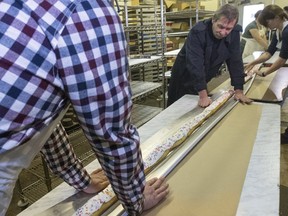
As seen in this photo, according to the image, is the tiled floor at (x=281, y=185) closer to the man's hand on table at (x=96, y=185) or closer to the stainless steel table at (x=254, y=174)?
the stainless steel table at (x=254, y=174)

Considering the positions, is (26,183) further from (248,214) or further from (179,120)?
(248,214)

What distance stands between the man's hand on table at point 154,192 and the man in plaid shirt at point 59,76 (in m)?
0.29

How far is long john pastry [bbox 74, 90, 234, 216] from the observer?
76cm

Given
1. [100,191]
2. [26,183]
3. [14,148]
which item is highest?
[14,148]

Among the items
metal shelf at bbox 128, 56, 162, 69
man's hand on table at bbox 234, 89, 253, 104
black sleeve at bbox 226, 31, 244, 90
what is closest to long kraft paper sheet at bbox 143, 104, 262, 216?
man's hand on table at bbox 234, 89, 253, 104

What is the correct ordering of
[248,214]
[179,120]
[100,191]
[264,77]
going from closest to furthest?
[248,214]
[100,191]
[179,120]
[264,77]

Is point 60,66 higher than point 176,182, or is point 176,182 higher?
point 60,66

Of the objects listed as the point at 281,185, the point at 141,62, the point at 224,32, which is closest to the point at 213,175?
the point at 224,32

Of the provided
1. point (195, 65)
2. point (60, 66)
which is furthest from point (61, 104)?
point (195, 65)

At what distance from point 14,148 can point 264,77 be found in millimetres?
2435

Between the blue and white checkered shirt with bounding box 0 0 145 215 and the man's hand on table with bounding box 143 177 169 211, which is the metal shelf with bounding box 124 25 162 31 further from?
the blue and white checkered shirt with bounding box 0 0 145 215

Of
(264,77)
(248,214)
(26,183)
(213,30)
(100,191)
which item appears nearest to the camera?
(248,214)

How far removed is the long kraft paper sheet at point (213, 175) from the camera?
785 millimetres

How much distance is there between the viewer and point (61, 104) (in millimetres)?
466
